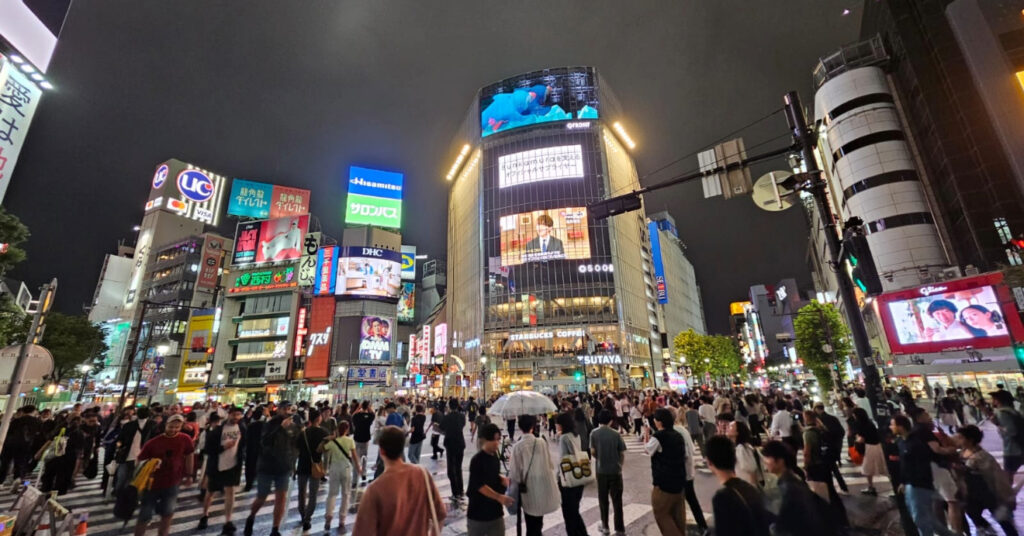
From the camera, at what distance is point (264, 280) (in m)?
62.3

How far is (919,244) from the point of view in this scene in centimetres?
3369

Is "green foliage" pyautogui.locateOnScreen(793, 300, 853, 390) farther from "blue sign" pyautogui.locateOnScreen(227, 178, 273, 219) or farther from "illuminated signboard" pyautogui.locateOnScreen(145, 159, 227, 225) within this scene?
"illuminated signboard" pyautogui.locateOnScreen(145, 159, 227, 225)

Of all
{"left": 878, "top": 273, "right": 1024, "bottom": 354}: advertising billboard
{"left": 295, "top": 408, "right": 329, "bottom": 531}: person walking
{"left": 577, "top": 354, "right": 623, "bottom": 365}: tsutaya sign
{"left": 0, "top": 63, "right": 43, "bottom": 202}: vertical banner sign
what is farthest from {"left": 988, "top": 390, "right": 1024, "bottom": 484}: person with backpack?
{"left": 577, "top": 354, "right": 623, "bottom": 365}: tsutaya sign

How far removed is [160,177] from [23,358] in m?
102

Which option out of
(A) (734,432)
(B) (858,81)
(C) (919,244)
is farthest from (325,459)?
(B) (858,81)

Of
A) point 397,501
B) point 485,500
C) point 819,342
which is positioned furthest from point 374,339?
point 397,501

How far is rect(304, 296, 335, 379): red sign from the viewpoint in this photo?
58438 millimetres

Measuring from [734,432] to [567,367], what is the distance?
51.9m

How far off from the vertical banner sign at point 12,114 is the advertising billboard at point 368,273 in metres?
48.9

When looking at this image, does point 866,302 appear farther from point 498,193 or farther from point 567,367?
point 498,193

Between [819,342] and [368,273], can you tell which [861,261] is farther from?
[368,273]

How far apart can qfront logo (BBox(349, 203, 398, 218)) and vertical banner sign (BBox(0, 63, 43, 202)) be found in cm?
4891

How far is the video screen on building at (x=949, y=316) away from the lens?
2671cm

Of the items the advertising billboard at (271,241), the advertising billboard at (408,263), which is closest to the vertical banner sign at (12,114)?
the advertising billboard at (271,241)
